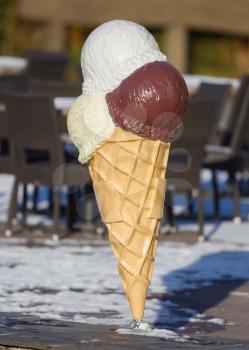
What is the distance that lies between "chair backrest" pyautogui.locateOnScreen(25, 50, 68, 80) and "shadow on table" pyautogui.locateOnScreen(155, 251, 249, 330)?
7452 mm

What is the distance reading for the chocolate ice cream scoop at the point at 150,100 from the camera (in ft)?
17.5

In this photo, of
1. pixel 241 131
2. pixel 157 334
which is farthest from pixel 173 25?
pixel 157 334

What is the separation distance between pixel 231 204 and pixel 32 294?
5692mm

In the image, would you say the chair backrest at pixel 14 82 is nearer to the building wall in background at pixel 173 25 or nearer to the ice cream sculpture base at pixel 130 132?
the ice cream sculpture base at pixel 130 132

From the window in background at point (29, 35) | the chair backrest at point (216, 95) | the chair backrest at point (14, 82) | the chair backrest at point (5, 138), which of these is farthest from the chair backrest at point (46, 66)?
the window in background at point (29, 35)

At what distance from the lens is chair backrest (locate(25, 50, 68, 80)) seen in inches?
663

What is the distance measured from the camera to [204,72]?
27.5 metres

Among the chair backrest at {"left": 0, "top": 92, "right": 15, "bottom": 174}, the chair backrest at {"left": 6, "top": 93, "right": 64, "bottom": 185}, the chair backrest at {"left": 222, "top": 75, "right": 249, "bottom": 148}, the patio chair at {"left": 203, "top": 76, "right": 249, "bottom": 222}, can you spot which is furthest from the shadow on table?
the chair backrest at {"left": 222, "top": 75, "right": 249, "bottom": 148}

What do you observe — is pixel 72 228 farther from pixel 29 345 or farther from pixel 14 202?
pixel 29 345

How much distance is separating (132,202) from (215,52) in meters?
22.5

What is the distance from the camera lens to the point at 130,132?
18.0 feet

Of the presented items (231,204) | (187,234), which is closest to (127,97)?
(187,234)

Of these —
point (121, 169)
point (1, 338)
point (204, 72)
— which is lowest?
point (204, 72)

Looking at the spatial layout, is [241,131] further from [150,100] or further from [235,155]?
[150,100]
